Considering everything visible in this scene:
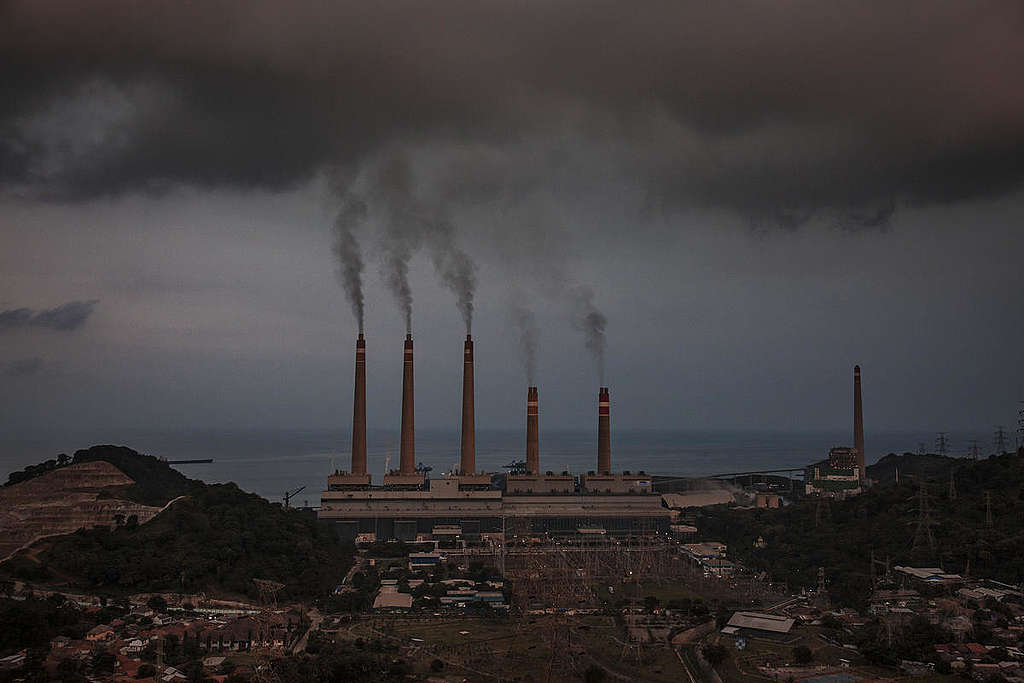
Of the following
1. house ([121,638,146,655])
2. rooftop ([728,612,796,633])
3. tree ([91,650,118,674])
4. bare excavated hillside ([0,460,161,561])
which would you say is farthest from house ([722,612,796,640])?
bare excavated hillside ([0,460,161,561])

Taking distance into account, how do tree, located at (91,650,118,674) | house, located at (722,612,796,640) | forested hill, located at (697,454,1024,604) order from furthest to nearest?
forested hill, located at (697,454,1024,604)
house, located at (722,612,796,640)
tree, located at (91,650,118,674)

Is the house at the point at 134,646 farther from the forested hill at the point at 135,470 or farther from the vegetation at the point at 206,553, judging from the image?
the forested hill at the point at 135,470

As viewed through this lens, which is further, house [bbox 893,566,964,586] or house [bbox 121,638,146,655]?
house [bbox 893,566,964,586]

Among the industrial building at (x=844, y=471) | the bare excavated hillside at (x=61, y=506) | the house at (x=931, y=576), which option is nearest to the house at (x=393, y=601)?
the bare excavated hillside at (x=61, y=506)

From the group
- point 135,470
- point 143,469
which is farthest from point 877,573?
point 143,469

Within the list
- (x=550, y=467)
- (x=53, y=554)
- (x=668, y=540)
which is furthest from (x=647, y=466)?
(x=53, y=554)

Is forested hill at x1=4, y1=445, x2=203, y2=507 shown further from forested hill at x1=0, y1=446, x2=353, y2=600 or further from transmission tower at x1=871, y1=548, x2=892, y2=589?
transmission tower at x1=871, y1=548, x2=892, y2=589

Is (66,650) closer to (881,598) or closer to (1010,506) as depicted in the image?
(881,598)
